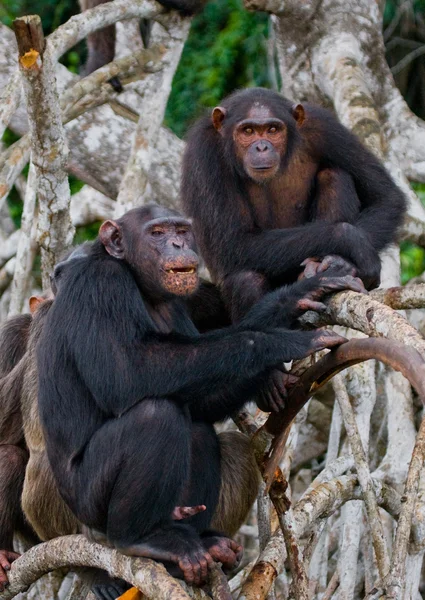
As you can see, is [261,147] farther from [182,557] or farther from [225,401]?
[182,557]

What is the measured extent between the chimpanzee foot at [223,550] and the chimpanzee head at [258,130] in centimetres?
178

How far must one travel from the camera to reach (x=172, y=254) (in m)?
4.09

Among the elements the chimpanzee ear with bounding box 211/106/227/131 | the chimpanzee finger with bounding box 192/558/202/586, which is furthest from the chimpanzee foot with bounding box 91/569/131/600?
the chimpanzee ear with bounding box 211/106/227/131

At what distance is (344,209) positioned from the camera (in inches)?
196

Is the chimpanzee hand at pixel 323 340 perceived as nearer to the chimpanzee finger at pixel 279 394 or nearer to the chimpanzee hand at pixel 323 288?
the chimpanzee hand at pixel 323 288

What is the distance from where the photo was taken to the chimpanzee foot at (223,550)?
12.6ft

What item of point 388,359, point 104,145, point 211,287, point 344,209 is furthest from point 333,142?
point 104,145

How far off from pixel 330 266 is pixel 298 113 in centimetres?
96

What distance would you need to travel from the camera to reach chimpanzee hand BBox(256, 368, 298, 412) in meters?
4.14

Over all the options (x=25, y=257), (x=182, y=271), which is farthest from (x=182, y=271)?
(x=25, y=257)

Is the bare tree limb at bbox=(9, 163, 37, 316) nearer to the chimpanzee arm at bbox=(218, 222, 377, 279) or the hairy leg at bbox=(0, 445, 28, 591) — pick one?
the hairy leg at bbox=(0, 445, 28, 591)

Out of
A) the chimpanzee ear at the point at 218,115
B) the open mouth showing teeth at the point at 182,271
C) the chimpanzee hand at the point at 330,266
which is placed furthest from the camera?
the chimpanzee ear at the point at 218,115

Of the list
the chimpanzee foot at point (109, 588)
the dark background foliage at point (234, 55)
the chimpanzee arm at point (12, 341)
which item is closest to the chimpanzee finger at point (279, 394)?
the chimpanzee foot at point (109, 588)

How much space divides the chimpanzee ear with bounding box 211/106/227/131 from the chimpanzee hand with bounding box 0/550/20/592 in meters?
2.24
